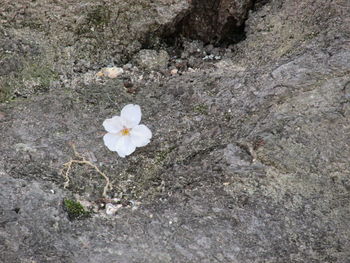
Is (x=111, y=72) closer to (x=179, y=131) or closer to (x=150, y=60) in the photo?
(x=150, y=60)

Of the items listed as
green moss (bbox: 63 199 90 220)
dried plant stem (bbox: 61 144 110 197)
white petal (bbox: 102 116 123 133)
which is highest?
white petal (bbox: 102 116 123 133)

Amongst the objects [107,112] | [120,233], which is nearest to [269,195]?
[120,233]

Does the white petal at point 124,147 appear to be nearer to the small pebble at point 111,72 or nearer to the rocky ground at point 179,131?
the rocky ground at point 179,131

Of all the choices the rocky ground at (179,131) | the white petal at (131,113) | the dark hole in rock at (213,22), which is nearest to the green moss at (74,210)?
the rocky ground at (179,131)

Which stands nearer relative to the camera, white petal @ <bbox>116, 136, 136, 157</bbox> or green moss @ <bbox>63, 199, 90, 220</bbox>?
green moss @ <bbox>63, 199, 90, 220</bbox>

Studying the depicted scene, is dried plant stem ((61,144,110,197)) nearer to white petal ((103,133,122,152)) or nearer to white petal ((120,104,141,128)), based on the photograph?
white petal ((103,133,122,152))

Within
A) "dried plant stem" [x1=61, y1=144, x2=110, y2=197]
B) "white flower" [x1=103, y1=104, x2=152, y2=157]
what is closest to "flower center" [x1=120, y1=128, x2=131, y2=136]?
"white flower" [x1=103, y1=104, x2=152, y2=157]
